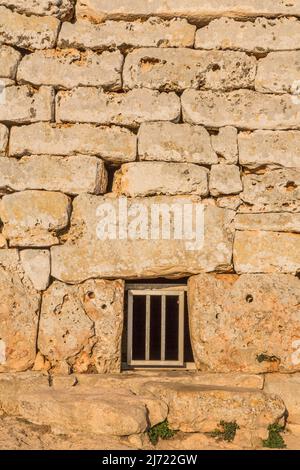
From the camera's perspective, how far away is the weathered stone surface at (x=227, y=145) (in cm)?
516

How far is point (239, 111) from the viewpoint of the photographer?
5.22 metres

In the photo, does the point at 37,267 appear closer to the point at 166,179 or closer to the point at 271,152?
the point at 166,179

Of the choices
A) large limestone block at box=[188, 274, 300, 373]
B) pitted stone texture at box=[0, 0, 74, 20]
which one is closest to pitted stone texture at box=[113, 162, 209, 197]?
large limestone block at box=[188, 274, 300, 373]

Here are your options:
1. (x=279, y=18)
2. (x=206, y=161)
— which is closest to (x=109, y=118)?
(x=206, y=161)

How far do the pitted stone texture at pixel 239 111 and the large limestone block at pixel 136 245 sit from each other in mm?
706

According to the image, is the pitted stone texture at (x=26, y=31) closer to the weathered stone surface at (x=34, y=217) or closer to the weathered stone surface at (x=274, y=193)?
the weathered stone surface at (x=34, y=217)

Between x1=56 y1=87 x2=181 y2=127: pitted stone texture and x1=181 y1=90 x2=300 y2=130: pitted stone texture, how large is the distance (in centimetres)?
14

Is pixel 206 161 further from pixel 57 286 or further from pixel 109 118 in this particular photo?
pixel 57 286

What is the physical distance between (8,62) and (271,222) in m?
2.59

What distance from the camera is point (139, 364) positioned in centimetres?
534

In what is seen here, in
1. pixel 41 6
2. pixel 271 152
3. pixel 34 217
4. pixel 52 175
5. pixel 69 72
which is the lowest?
pixel 34 217

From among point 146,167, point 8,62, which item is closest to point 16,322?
point 146,167

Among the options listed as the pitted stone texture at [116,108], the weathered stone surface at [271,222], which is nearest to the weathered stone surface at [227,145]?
the pitted stone texture at [116,108]

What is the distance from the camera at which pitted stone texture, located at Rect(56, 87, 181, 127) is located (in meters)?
5.19
